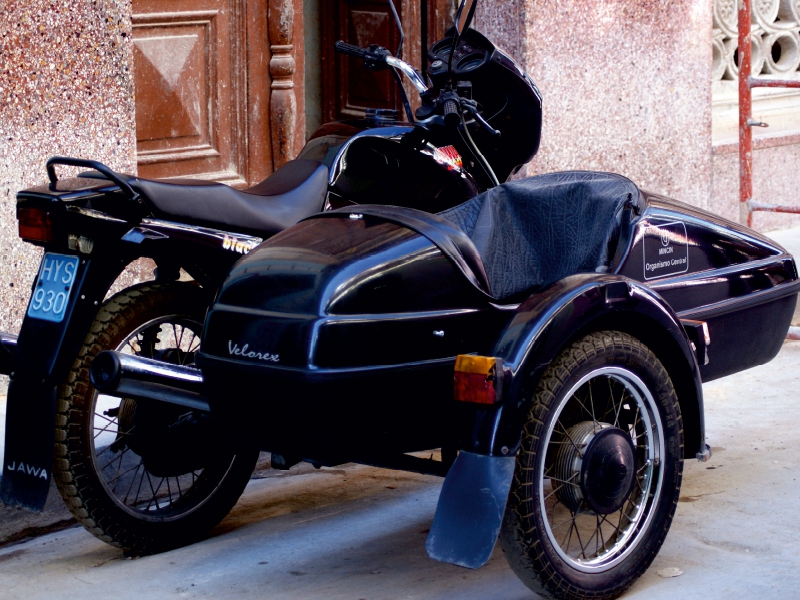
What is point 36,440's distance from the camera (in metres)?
3.41

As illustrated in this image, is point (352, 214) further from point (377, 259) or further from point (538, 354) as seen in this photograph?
point (538, 354)

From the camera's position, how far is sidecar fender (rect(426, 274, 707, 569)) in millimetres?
2852

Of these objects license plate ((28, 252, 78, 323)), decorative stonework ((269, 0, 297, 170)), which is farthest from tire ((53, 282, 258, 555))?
decorative stonework ((269, 0, 297, 170))

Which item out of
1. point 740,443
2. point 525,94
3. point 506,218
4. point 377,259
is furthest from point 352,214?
point 740,443

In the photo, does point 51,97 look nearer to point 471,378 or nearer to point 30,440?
point 30,440

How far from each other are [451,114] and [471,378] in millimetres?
1040

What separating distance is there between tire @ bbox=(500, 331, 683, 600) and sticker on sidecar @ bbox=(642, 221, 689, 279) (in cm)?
51

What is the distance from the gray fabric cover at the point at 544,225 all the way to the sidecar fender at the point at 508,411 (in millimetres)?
432

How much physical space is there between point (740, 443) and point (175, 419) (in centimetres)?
216

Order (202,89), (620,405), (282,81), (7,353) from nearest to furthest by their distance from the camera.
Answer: (620,405), (7,353), (202,89), (282,81)

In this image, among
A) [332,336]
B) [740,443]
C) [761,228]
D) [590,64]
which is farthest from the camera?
[761,228]

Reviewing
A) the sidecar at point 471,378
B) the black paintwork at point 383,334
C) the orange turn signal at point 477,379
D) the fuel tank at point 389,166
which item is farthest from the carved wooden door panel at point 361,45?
the orange turn signal at point 477,379

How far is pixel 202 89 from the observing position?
616cm

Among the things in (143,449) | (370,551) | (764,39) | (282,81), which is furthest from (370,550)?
(764,39)
